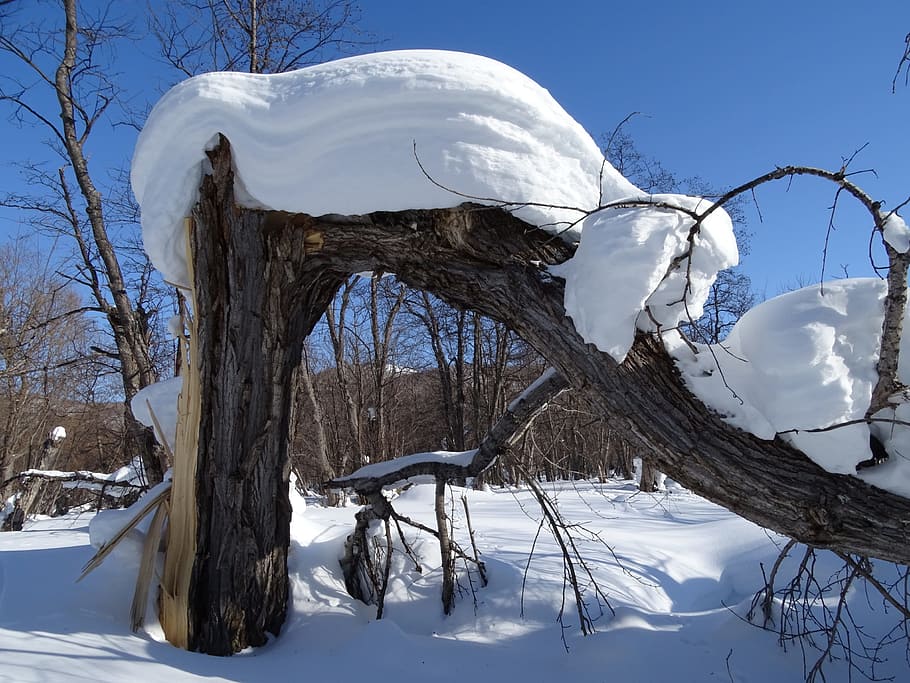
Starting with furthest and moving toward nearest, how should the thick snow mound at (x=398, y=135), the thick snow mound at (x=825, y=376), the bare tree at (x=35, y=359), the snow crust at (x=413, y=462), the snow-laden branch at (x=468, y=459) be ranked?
the bare tree at (x=35, y=359) → the snow crust at (x=413, y=462) → the snow-laden branch at (x=468, y=459) → the thick snow mound at (x=398, y=135) → the thick snow mound at (x=825, y=376)

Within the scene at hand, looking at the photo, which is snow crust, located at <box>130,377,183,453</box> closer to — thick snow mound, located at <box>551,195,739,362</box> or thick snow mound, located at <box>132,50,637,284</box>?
thick snow mound, located at <box>132,50,637,284</box>

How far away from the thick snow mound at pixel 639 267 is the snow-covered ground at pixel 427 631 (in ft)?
6.07

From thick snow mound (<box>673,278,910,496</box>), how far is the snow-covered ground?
56.4 inches

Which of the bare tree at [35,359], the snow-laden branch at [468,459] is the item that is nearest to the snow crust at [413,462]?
the snow-laden branch at [468,459]

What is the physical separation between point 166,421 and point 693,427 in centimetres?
346

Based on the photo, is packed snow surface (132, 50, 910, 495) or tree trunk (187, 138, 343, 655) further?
tree trunk (187, 138, 343, 655)

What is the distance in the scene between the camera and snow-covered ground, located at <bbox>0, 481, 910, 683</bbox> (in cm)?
264

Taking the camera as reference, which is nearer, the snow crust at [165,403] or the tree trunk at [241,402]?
the tree trunk at [241,402]

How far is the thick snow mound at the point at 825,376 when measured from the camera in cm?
209

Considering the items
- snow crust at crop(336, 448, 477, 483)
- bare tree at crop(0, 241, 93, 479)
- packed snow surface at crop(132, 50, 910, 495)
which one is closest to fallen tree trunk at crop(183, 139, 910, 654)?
packed snow surface at crop(132, 50, 910, 495)

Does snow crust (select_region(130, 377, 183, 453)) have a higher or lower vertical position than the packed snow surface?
lower

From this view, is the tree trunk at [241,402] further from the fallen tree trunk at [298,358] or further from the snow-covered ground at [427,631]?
the snow-covered ground at [427,631]

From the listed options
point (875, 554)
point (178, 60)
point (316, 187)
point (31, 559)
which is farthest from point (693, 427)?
point (178, 60)

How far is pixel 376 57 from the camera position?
2.80m
